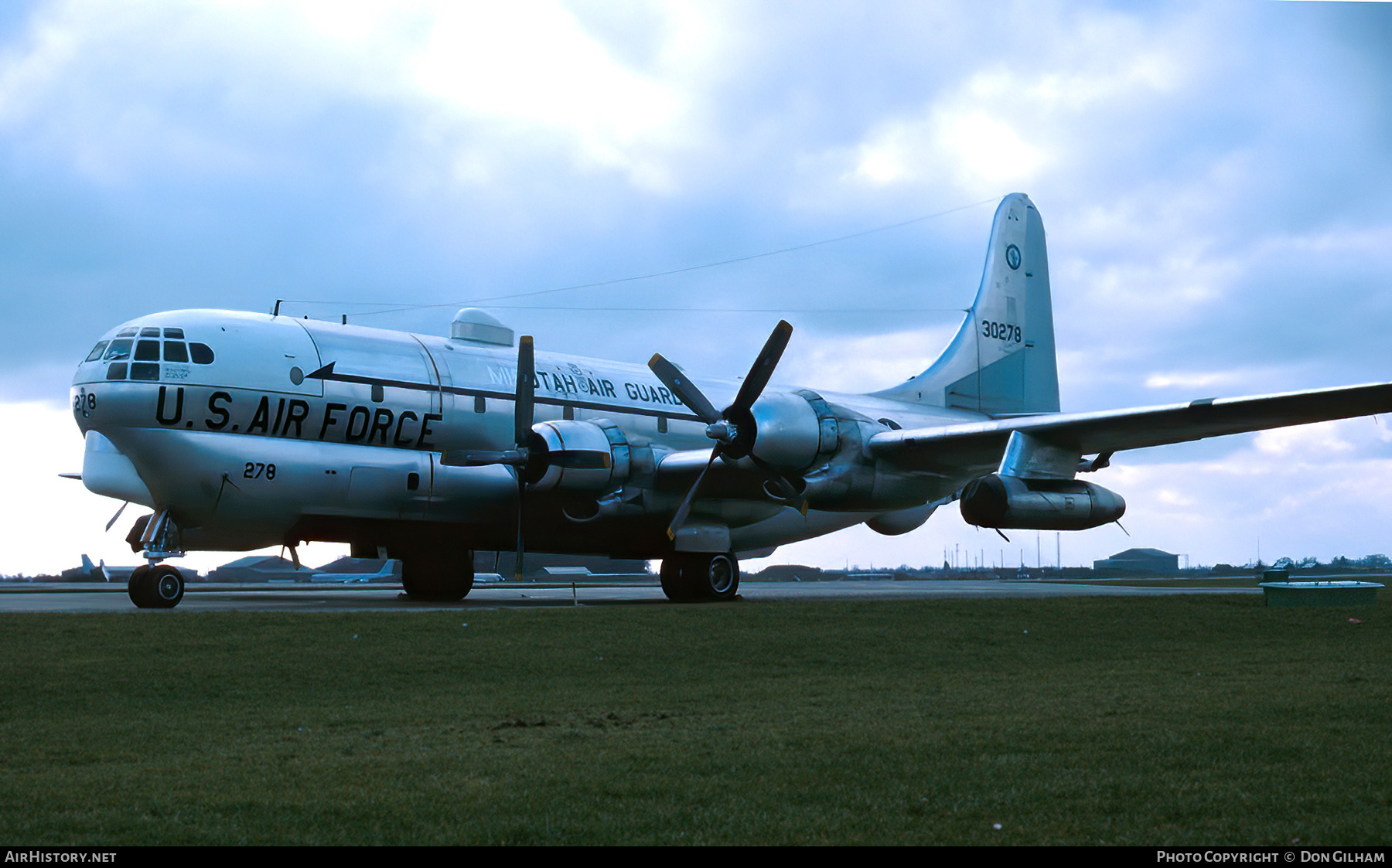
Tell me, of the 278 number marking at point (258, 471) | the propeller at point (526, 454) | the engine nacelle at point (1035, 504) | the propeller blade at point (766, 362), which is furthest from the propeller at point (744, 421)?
the 278 number marking at point (258, 471)

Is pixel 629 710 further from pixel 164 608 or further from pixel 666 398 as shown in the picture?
pixel 666 398

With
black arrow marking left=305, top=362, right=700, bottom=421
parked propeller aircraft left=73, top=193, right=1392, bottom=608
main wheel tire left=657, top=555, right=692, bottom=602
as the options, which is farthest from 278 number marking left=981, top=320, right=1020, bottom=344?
main wheel tire left=657, top=555, right=692, bottom=602

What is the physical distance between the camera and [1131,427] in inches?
882

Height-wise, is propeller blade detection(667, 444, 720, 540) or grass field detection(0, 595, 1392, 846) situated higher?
propeller blade detection(667, 444, 720, 540)

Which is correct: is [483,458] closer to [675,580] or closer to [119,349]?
[675,580]

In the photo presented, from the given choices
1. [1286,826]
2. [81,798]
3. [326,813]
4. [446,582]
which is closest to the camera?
[1286,826]

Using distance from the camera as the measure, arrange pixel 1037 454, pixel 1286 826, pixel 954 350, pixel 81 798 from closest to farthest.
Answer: pixel 1286 826 → pixel 81 798 → pixel 1037 454 → pixel 954 350

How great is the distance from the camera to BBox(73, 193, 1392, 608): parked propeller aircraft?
2109 cm

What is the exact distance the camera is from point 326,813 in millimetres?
6105

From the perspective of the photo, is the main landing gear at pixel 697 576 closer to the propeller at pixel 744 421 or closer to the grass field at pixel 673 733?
the propeller at pixel 744 421

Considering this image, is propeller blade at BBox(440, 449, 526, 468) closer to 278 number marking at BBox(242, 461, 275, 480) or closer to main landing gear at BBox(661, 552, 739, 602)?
278 number marking at BBox(242, 461, 275, 480)

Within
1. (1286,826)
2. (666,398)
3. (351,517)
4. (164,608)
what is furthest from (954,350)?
(1286,826)

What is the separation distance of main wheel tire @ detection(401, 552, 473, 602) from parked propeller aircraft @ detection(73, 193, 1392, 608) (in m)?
0.06
